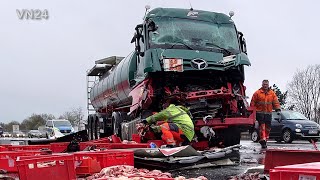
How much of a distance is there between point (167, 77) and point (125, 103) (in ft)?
11.9

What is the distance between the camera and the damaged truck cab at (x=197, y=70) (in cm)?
930

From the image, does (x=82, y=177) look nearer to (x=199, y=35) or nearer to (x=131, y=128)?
(x=131, y=128)

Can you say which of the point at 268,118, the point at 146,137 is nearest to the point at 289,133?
the point at 268,118

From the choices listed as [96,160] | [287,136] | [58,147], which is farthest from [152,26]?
[287,136]

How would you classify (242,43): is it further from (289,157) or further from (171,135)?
(289,157)

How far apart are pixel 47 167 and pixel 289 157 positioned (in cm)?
281

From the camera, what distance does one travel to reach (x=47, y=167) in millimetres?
4621

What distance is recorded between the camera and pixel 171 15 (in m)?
10.1

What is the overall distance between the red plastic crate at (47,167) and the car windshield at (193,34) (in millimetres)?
5141

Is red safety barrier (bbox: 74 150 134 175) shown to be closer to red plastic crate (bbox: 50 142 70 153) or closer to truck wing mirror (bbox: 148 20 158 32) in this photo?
red plastic crate (bbox: 50 142 70 153)

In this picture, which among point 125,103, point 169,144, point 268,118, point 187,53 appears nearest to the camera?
point 169,144

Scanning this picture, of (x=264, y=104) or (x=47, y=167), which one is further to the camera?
(x=264, y=104)

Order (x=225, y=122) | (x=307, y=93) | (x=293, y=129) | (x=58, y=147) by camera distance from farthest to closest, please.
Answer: (x=307, y=93)
(x=293, y=129)
(x=225, y=122)
(x=58, y=147)

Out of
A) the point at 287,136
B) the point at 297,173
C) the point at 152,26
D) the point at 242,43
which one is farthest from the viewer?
the point at 287,136
